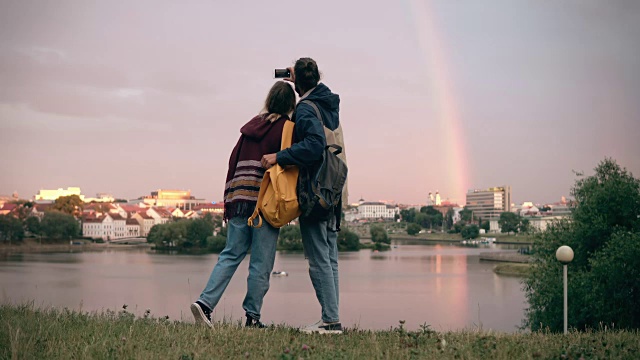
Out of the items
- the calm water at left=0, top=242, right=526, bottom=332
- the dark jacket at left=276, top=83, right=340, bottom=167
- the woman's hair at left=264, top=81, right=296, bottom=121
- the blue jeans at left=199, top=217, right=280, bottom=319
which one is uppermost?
the woman's hair at left=264, top=81, right=296, bottom=121

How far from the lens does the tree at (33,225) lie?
91000 millimetres

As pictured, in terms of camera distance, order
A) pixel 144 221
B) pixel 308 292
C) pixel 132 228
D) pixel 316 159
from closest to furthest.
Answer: pixel 316 159 < pixel 308 292 < pixel 132 228 < pixel 144 221

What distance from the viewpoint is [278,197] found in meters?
4.28

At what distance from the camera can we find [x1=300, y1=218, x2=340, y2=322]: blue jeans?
14.5 feet

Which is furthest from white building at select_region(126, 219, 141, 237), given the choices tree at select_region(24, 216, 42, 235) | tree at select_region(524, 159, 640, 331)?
tree at select_region(524, 159, 640, 331)

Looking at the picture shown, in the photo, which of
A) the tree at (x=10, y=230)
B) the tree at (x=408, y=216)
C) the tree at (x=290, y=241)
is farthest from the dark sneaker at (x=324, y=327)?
the tree at (x=408, y=216)

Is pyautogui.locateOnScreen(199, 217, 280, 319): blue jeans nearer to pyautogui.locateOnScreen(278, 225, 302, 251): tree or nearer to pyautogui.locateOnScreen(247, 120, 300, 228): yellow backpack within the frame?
pyautogui.locateOnScreen(247, 120, 300, 228): yellow backpack

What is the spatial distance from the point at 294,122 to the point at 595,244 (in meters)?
18.4

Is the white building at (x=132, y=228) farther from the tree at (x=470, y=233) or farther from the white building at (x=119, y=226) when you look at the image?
the tree at (x=470, y=233)

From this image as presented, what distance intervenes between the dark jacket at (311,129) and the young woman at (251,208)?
0.20 metres

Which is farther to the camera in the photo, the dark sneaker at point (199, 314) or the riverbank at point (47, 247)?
the riverbank at point (47, 247)

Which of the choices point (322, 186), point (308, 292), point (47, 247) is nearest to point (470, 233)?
point (47, 247)

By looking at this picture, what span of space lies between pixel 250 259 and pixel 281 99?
1094mm

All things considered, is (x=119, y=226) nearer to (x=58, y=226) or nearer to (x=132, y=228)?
(x=132, y=228)
